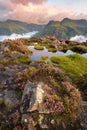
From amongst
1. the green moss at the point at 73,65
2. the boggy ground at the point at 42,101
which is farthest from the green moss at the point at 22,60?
the boggy ground at the point at 42,101

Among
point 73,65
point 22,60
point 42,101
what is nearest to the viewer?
point 42,101

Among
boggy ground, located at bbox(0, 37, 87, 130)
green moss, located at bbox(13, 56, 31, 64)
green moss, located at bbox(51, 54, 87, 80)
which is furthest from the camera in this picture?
green moss, located at bbox(13, 56, 31, 64)

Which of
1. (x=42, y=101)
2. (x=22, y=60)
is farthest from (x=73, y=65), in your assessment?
(x=42, y=101)

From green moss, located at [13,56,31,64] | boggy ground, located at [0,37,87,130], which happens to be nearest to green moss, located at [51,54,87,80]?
boggy ground, located at [0,37,87,130]

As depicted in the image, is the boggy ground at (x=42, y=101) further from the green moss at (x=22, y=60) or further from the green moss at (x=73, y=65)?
the green moss at (x=22, y=60)

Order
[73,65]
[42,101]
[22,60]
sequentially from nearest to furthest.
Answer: [42,101] < [73,65] < [22,60]

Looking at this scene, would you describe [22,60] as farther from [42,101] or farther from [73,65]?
[42,101]

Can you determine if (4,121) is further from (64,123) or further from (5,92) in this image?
(64,123)

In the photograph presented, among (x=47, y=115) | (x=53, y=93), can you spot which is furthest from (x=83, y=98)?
(x=47, y=115)

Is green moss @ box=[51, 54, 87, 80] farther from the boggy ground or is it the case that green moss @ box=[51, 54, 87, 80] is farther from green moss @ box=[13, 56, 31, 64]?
green moss @ box=[13, 56, 31, 64]

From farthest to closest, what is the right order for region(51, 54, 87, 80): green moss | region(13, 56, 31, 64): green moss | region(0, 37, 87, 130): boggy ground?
region(13, 56, 31, 64): green moss < region(51, 54, 87, 80): green moss < region(0, 37, 87, 130): boggy ground
